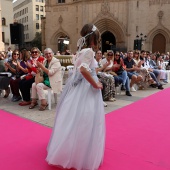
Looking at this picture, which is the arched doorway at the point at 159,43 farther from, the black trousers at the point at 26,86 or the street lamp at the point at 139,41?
the black trousers at the point at 26,86

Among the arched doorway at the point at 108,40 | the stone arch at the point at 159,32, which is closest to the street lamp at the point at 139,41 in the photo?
the stone arch at the point at 159,32

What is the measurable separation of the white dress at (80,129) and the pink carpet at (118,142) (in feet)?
0.79

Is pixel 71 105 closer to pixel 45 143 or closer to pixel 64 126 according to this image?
pixel 64 126

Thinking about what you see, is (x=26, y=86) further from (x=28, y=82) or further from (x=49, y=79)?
(x=49, y=79)

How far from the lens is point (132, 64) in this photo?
6.95m

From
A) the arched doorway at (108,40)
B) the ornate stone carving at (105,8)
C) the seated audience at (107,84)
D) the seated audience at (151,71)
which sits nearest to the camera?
the seated audience at (107,84)

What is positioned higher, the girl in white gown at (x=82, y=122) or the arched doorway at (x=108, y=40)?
the arched doorway at (x=108, y=40)

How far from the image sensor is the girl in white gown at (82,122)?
2.22 meters

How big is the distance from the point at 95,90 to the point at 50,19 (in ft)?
78.4

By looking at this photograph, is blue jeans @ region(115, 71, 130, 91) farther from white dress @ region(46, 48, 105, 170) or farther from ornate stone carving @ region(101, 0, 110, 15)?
ornate stone carving @ region(101, 0, 110, 15)

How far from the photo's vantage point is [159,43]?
2102 cm

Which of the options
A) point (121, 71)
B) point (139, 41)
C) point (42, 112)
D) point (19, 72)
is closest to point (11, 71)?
point (19, 72)

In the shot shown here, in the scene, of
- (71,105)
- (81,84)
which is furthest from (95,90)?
(71,105)

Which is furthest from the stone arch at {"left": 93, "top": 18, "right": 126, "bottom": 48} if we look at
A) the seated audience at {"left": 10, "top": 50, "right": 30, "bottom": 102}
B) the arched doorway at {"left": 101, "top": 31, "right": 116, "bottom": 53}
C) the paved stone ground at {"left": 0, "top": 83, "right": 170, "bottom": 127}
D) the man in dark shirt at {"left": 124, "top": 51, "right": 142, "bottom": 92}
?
the seated audience at {"left": 10, "top": 50, "right": 30, "bottom": 102}
